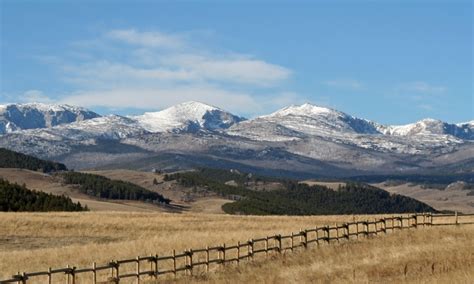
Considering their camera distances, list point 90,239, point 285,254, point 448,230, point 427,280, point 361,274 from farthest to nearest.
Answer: point 90,239 < point 448,230 < point 285,254 < point 361,274 < point 427,280

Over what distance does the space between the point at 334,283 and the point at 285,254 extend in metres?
15.0

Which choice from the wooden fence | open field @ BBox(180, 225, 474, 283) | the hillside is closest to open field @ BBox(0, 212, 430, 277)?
the wooden fence

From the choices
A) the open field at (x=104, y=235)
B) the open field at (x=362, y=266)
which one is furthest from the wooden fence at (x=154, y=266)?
the open field at (x=104, y=235)

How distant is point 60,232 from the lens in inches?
2667

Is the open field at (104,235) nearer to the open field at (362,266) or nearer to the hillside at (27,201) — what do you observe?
the open field at (362,266)

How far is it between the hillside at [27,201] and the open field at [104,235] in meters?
44.9

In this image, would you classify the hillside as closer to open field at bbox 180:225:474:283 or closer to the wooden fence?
the wooden fence

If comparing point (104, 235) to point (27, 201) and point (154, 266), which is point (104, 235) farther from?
point (27, 201)

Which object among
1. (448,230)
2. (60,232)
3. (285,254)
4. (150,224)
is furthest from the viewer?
(150,224)

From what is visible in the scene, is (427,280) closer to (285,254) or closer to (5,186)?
(285,254)

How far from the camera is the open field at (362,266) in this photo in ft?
91.6

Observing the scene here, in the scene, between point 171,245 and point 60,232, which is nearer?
point 171,245

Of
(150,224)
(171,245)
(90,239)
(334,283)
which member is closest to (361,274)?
(334,283)

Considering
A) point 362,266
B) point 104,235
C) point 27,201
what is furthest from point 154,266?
point 27,201
